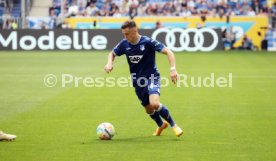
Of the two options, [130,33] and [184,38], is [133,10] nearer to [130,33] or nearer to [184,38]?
[184,38]

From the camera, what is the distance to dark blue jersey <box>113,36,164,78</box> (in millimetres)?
11859

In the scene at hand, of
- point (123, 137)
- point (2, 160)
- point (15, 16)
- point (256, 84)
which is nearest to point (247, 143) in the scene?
point (123, 137)

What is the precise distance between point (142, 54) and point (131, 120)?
7.66 feet

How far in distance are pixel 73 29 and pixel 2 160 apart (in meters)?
30.0

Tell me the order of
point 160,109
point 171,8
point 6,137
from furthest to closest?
point 171,8 < point 160,109 < point 6,137

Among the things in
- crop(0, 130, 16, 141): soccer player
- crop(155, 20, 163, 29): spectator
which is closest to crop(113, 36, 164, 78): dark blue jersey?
crop(0, 130, 16, 141): soccer player

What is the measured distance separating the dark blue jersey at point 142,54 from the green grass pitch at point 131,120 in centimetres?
105

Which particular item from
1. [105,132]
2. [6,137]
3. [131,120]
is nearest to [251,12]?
[131,120]

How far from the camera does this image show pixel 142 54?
1188cm

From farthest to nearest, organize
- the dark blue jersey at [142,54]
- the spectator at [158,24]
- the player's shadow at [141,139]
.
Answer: the spectator at [158,24], the dark blue jersey at [142,54], the player's shadow at [141,139]

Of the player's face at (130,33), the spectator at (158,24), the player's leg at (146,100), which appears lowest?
the spectator at (158,24)

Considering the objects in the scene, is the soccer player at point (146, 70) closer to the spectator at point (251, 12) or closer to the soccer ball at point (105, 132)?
the soccer ball at point (105, 132)

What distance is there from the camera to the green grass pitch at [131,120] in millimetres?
10180

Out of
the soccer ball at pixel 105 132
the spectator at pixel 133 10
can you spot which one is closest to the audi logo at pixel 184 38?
the spectator at pixel 133 10
